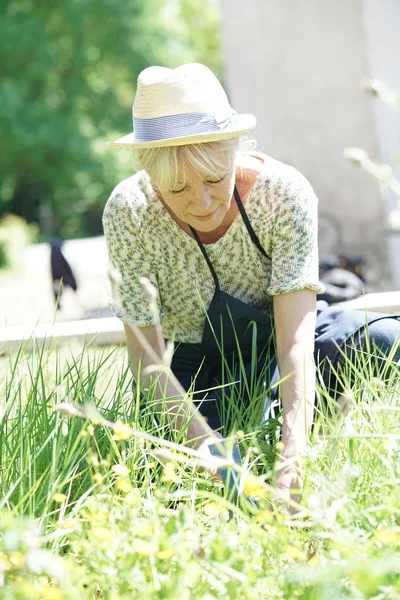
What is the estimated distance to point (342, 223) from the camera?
8094 millimetres

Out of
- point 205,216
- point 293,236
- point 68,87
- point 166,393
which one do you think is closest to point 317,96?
point 293,236

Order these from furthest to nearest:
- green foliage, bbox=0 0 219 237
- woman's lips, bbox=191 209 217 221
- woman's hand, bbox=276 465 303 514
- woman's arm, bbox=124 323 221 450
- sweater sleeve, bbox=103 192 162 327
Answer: green foliage, bbox=0 0 219 237 → sweater sleeve, bbox=103 192 162 327 → woman's lips, bbox=191 209 217 221 → woman's arm, bbox=124 323 221 450 → woman's hand, bbox=276 465 303 514

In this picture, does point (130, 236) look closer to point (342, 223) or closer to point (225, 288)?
point (225, 288)

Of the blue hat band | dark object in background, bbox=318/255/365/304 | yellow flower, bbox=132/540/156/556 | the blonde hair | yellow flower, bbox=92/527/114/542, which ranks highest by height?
the blue hat band

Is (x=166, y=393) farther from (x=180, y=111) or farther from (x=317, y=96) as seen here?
(x=317, y=96)

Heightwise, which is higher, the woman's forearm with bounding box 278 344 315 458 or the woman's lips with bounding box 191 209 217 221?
the woman's lips with bounding box 191 209 217 221

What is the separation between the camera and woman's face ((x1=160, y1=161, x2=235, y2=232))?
2.05 m

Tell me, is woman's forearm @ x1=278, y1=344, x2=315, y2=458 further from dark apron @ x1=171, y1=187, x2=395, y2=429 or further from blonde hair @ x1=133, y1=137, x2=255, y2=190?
blonde hair @ x1=133, y1=137, x2=255, y2=190

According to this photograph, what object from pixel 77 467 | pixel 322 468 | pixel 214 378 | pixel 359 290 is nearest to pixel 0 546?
pixel 77 467

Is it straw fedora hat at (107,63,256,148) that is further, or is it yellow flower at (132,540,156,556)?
straw fedora hat at (107,63,256,148)

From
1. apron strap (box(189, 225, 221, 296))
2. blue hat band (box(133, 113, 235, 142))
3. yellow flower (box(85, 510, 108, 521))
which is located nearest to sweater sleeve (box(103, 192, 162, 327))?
apron strap (box(189, 225, 221, 296))

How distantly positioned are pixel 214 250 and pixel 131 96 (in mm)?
26216

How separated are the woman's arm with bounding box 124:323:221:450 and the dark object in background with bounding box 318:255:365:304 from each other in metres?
1.82

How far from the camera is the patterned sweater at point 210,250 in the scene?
87.7 inches
